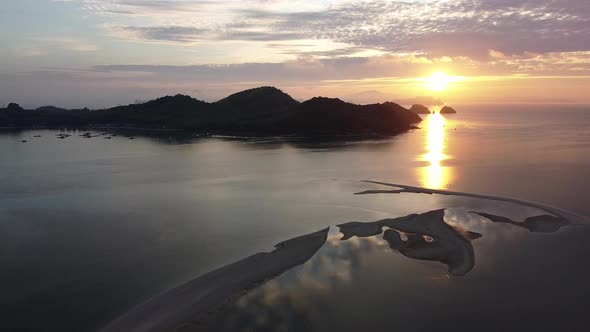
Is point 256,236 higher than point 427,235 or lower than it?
lower

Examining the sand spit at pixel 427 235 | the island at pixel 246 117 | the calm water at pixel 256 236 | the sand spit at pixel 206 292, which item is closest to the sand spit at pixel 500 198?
the calm water at pixel 256 236

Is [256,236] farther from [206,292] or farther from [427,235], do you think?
[427,235]

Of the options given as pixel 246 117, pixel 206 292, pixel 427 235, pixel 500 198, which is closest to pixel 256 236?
pixel 206 292

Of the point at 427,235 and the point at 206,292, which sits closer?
the point at 206,292

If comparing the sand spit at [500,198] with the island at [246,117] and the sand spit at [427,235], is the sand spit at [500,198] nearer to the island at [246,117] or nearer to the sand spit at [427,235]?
the sand spit at [427,235]

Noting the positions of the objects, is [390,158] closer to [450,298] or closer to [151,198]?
[151,198]

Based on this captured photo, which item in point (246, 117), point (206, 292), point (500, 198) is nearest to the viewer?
point (206, 292)
